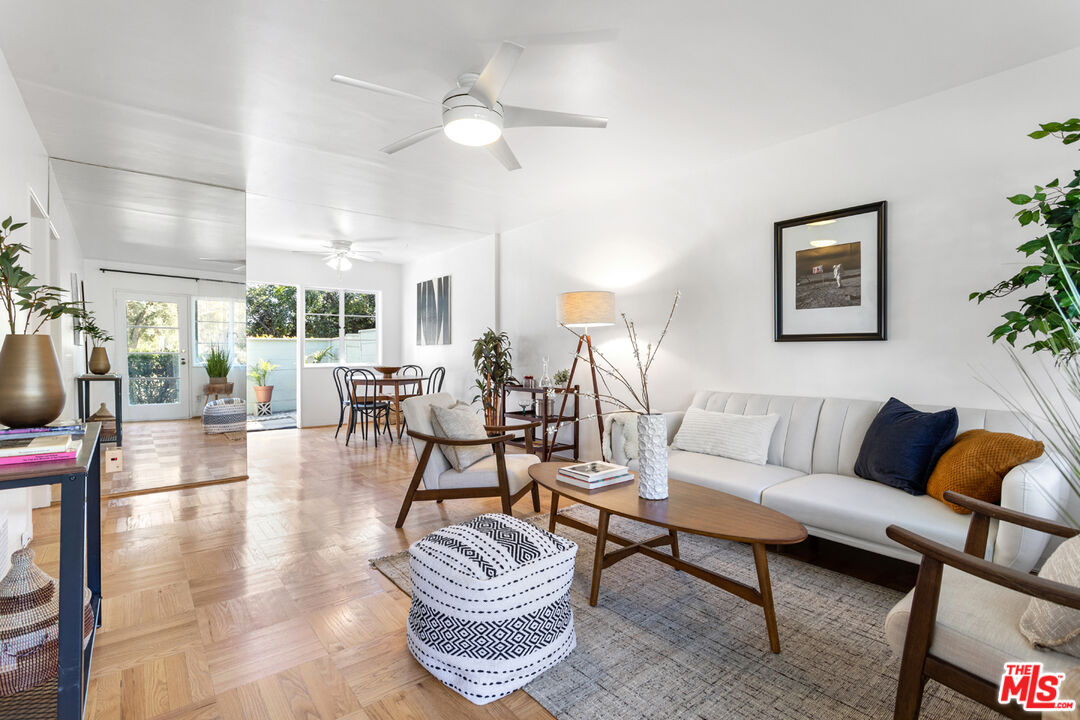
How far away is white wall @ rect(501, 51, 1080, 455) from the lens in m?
2.78

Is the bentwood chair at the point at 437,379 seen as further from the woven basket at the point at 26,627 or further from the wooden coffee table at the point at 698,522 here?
the woven basket at the point at 26,627

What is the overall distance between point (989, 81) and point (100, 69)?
177 inches

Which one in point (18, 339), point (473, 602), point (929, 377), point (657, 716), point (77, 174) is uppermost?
point (77, 174)

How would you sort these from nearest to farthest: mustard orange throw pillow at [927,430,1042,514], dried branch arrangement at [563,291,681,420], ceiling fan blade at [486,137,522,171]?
mustard orange throw pillow at [927,430,1042,514] < ceiling fan blade at [486,137,522,171] < dried branch arrangement at [563,291,681,420]

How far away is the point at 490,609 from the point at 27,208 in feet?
11.8

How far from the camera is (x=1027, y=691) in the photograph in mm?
1178

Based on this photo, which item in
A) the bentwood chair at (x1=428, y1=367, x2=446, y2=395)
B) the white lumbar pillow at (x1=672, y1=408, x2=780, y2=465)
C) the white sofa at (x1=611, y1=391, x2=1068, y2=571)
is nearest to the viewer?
the white sofa at (x1=611, y1=391, x2=1068, y2=571)

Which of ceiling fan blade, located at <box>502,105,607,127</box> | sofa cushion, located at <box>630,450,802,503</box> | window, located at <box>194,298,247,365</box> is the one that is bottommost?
sofa cushion, located at <box>630,450,802,503</box>

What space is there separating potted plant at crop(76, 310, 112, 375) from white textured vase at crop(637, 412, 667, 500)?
12.9ft

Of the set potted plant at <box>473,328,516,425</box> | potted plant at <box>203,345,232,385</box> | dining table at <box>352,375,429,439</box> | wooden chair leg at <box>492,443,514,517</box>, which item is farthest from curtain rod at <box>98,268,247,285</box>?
wooden chair leg at <box>492,443,514,517</box>

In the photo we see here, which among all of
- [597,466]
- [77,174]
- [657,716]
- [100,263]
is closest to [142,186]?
[77,174]

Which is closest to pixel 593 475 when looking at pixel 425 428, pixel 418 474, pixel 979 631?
pixel 418 474

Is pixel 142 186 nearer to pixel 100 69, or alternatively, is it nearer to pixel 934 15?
pixel 100 69

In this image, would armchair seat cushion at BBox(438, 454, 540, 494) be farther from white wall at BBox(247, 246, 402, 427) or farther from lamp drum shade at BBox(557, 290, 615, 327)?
white wall at BBox(247, 246, 402, 427)
